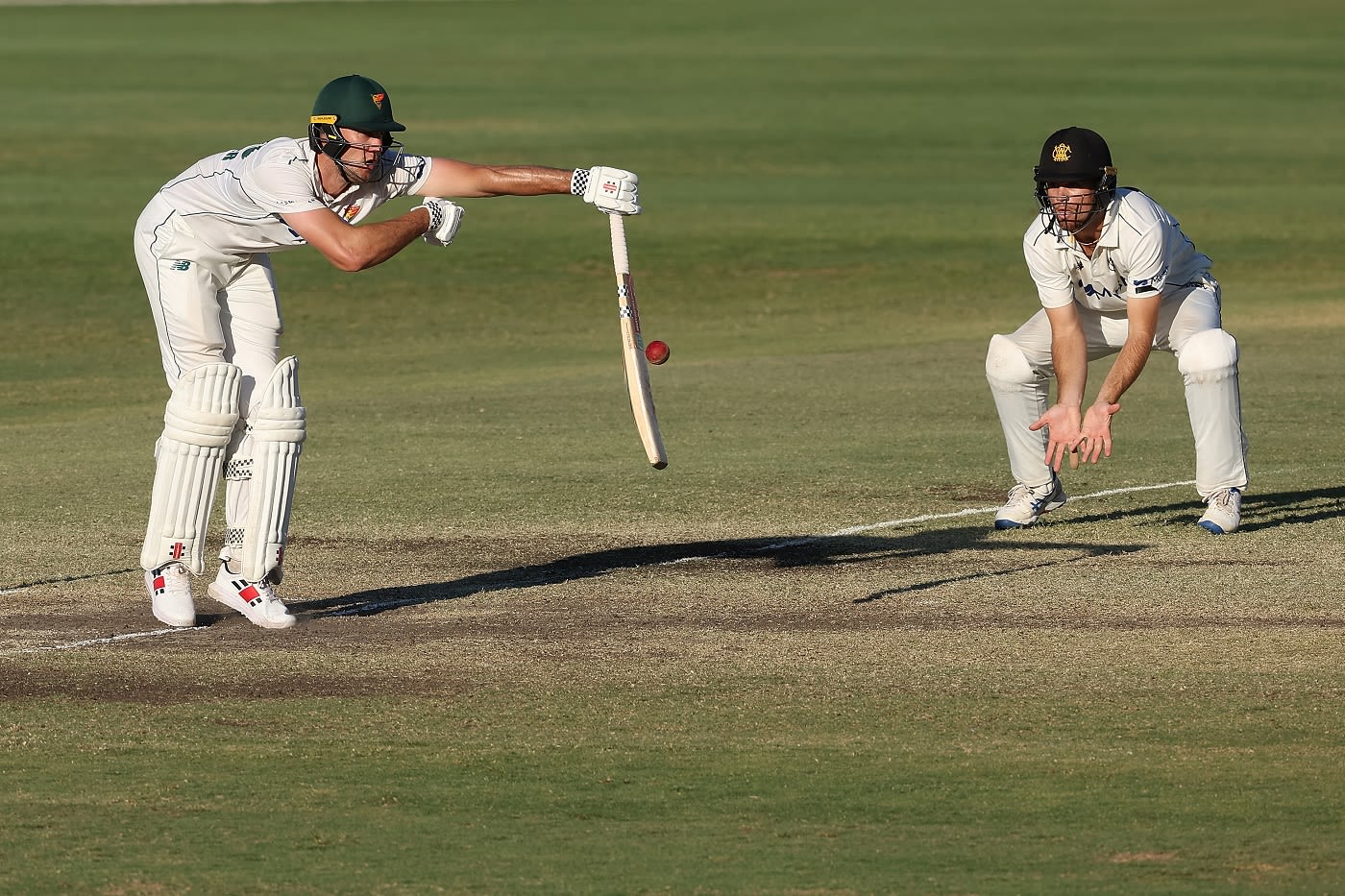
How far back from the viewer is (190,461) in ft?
26.3

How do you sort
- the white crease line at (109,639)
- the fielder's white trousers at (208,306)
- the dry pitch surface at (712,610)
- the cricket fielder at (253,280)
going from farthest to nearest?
the fielder's white trousers at (208,306) < the cricket fielder at (253,280) < the white crease line at (109,639) < the dry pitch surface at (712,610)

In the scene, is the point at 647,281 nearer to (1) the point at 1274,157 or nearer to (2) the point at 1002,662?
(1) the point at 1274,157

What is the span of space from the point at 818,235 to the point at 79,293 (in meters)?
9.44

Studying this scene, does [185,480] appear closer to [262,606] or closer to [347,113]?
[262,606]

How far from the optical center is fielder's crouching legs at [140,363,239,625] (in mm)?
7961

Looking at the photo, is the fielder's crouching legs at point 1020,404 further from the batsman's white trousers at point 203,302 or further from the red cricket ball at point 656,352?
the batsman's white trousers at point 203,302

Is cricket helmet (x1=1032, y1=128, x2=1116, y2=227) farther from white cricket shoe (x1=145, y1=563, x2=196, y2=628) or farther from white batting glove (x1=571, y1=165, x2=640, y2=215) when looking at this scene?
white cricket shoe (x1=145, y1=563, x2=196, y2=628)

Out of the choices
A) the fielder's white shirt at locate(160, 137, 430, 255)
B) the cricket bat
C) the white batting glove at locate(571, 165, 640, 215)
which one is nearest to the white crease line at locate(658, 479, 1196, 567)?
the cricket bat

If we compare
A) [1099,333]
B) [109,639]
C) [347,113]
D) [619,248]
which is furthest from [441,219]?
[1099,333]

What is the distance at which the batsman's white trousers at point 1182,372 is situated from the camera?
9.86 m

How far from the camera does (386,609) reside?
829 centimetres

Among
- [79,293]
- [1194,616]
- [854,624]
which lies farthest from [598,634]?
[79,293]

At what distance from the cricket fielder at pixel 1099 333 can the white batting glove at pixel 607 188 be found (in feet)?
6.51

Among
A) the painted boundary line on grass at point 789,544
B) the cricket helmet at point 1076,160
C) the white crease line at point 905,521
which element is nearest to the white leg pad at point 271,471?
the painted boundary line on grass at point 789,544
